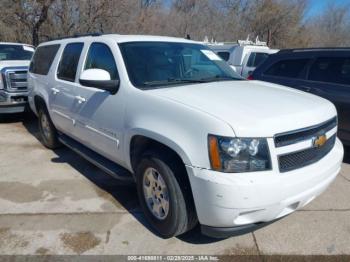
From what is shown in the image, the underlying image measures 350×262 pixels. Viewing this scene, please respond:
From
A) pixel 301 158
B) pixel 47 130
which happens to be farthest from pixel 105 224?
pixel 47 130

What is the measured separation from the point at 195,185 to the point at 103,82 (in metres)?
1.52

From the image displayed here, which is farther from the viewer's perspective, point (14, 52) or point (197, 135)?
point (14, 52)

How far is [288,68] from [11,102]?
19.5ft

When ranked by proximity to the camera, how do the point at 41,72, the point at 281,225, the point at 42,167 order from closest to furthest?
1. the point at 281,225
2. the point at 42,167
3. the point at 41,72

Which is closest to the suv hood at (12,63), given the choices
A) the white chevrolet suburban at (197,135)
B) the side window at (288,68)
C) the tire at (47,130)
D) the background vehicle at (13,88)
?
the background vehicle at (13,88)

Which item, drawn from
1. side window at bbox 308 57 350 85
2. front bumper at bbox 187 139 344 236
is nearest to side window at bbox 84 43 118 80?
front bumper at bbox 187 139 344 236

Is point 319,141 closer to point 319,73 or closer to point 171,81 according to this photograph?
point 171,81

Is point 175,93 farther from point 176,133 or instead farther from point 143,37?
point 143,37

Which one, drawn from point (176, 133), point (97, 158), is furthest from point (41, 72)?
point (176, 133)

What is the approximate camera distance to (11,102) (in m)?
7.43

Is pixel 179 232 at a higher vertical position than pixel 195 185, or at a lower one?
lower

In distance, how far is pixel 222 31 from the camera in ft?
110

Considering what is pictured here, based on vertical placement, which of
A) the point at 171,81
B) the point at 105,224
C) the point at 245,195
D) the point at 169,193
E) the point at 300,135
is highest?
the point at 171,81

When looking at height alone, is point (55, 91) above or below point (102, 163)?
above
